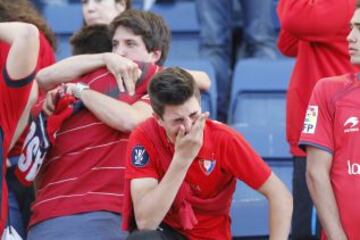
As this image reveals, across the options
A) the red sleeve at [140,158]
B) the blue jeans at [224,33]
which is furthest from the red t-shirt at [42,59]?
the blue jeans at [224,33]

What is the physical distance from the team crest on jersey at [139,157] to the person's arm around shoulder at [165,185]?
6 cm

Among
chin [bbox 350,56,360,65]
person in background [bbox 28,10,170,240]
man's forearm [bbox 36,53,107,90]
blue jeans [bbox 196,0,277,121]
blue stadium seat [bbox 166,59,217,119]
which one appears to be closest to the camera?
chin [bbox 350,56,360,65]

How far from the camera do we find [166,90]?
145 inches

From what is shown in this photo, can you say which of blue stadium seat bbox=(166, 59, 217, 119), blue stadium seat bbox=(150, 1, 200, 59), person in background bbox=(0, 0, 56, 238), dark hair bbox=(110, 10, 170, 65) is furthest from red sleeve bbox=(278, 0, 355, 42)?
blue stadium seat bbox=(150, 1, 200, 59)

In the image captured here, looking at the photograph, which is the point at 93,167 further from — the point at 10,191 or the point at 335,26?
the point at 335,26

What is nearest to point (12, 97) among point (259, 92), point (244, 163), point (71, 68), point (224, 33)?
point (71, 68)

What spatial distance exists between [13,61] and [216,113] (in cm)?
217

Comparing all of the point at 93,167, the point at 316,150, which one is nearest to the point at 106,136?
the point at 93,167

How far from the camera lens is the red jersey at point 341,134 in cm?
387

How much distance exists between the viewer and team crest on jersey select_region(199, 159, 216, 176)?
384 cm

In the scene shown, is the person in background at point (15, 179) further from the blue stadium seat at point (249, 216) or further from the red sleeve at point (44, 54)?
the blue stadium seat at point (249, 216)

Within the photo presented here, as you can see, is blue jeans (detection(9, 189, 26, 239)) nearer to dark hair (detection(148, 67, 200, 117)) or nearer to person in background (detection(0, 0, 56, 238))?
person in background (detection(0, 0, 56, 238))

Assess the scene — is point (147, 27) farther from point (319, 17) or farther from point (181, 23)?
point (181, 23)

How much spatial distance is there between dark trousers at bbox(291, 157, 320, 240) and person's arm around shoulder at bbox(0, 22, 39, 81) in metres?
1.10
